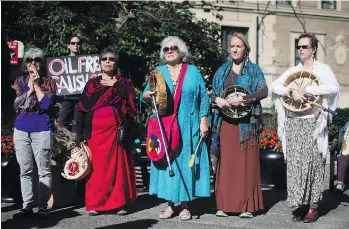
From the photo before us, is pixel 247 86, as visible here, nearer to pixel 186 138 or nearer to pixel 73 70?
pixel 186 138

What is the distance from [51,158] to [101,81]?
1.04m

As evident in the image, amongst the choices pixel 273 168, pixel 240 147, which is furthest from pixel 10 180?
pixel 273 168

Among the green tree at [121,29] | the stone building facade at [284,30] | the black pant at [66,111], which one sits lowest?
the black pant at [66,111]

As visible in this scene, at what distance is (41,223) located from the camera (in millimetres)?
6016

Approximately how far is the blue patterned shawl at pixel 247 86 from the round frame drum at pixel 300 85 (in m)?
0.28

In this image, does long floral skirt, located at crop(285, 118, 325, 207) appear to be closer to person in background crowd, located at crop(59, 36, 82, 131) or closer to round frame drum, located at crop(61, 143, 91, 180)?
round frame drum, located at crop(61, 143, 91, 180)

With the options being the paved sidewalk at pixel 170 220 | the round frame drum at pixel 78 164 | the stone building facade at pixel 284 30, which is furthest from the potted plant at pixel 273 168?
the stone building facade at pixel 284 30

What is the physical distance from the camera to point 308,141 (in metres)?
6.18

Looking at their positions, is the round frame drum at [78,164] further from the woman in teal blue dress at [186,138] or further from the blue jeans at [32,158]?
the woman in teal blue dress at [186,138]

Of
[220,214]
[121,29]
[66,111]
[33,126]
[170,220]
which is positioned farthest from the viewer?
[121,29]

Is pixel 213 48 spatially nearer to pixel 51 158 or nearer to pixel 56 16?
pixel 56 16

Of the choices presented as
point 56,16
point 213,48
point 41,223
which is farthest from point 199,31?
point 41,223

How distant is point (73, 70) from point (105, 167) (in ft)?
5.37

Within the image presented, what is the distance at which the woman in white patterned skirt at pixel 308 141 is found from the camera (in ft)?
20.3
